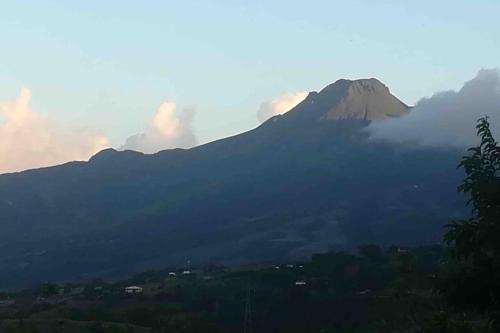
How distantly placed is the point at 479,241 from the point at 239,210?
5723 inches

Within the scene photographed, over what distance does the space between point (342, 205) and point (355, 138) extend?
5053 centimetres

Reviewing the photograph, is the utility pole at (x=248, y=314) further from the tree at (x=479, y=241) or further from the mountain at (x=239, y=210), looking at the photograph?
the tree at (x=479, y=241)

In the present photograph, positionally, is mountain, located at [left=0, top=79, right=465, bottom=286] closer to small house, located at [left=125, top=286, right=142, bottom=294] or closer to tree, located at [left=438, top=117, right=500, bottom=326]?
small house, located at [left=125, top=286, right=142, bottom=294]

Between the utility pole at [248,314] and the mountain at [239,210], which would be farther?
the mountain at [239,210]

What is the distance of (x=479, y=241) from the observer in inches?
392

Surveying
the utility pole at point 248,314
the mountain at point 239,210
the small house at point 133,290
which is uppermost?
the mountain at point 239,210

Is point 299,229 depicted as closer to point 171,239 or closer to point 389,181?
point 171,239

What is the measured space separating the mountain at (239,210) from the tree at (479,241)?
111 metres

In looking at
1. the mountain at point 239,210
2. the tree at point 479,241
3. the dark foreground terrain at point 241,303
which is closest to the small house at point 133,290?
the dark foreground terrain at point 241,303

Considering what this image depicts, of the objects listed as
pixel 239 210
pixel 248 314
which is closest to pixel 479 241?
pixel 248 314

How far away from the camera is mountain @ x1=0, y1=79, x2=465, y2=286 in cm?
13225

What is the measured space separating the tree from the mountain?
11116 centimetres

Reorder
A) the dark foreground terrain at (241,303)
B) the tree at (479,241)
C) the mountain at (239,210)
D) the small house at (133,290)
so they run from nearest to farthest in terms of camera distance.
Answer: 1. the tree at (479,241)
2. the dark foreground terrain at (241,303)
3. the small house at (133,290)
4. the mountain at (239,210)

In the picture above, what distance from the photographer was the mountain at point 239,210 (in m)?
132
